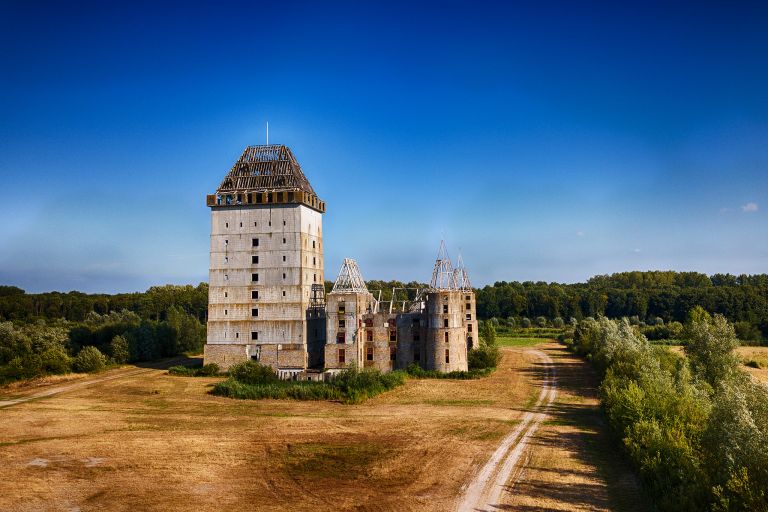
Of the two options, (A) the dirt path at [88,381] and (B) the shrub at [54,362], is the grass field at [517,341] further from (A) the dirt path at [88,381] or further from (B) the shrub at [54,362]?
(B) the shrub at [54,362]

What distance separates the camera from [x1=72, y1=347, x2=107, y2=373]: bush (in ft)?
238

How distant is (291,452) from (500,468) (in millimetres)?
13578

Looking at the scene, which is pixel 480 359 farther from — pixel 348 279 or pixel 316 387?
→ pixel 316 387

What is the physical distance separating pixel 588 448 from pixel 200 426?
2908 centimetres

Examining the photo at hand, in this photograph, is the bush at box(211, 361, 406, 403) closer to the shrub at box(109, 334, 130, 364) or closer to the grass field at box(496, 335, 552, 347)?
the shrub at box(109, 334, 130, 364)

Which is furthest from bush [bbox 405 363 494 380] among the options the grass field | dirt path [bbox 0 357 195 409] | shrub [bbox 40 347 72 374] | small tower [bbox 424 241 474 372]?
the grass field

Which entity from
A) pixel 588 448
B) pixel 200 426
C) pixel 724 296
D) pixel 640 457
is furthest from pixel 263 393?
pixel 724 296

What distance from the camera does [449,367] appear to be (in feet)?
223

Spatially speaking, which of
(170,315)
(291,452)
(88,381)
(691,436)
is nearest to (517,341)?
(170,315)

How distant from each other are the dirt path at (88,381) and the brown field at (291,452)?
1.63 meters

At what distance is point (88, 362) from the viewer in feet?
239

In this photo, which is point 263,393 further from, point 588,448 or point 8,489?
point 588,448

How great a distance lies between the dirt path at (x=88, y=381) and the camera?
5631 cm

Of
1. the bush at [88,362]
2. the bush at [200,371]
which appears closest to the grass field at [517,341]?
the bush at [200,371]
